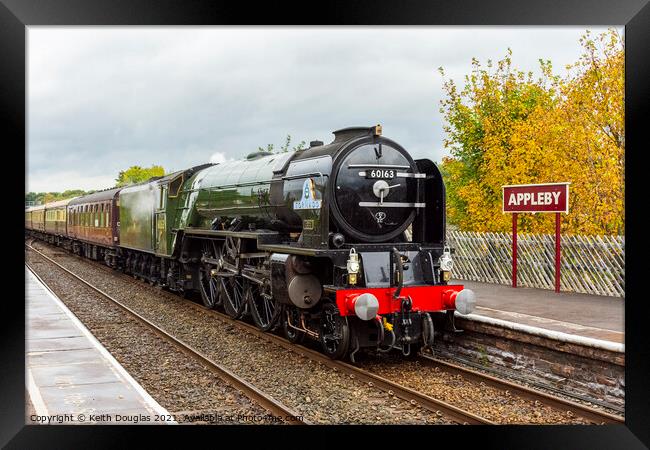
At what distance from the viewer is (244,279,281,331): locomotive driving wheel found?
9452 millimetres

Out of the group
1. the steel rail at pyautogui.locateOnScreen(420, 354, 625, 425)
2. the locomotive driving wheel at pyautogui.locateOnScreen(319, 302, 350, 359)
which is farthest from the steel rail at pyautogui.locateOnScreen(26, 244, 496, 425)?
the steel rail at pyautogui.locateOnScreen(420, 354, 625, 425)

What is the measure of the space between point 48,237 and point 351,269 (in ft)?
126

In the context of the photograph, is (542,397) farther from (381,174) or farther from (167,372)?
Result: (167,372)

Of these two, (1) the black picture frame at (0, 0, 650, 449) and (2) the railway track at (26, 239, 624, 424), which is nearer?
(1) the black picture frame at (0, 0, 650, 449)

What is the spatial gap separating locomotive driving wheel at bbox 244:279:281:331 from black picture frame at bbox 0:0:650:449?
474 centimetres

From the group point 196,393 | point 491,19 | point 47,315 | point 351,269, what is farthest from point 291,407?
point 47,315

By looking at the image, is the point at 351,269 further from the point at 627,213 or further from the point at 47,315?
the point at 47,315

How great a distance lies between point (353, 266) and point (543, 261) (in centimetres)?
666

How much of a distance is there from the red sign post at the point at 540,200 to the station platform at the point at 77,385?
817 cm

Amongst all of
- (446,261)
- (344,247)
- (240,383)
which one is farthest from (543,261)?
(240,383)

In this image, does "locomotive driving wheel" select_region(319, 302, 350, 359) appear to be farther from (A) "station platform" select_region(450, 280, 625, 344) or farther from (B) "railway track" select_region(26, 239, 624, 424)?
(A) "station platform" select_region(450, 280, 625, 344)

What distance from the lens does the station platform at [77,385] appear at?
17.7 ft

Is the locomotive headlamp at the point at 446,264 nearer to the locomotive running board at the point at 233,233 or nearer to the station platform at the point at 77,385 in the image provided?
the locomotive running board at the point at 233,233

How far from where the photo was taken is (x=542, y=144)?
13.1 meters
